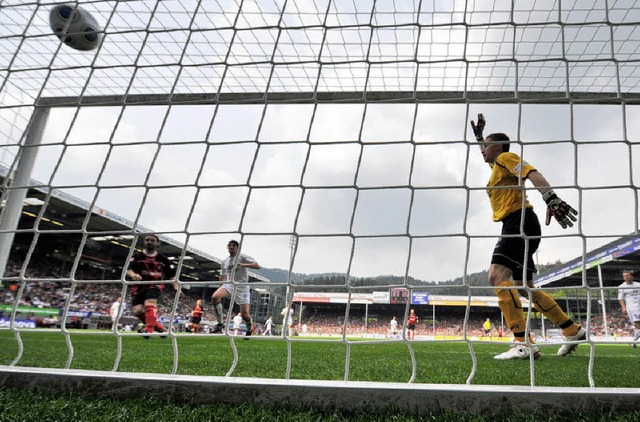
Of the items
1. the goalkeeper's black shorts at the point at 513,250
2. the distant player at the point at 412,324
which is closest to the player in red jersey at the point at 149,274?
the goalkeeper's black shorts at the point at 513,250

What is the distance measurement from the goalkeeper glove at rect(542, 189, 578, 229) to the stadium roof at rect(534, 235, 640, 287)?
8338mm

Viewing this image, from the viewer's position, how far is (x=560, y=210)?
2.28 meters

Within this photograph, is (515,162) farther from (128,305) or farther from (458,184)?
(128,305)

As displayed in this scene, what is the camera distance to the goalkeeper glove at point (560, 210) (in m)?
2.28

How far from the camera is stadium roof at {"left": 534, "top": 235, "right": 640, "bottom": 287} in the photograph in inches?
460

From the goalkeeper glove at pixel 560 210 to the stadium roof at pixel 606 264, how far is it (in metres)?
8.34

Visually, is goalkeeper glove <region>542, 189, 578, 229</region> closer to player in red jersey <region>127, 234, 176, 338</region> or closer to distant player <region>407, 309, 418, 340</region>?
player in red jersey <region>127, 234, 176, 338</region>

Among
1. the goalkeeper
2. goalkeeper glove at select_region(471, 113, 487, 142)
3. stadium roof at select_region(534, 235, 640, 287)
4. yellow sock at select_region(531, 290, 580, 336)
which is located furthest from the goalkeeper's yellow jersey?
stadium roof at select_region(534, 235, 640, 287)

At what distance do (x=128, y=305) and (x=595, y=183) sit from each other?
2151 centimetres

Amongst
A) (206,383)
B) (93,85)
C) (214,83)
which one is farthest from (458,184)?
(93,85)

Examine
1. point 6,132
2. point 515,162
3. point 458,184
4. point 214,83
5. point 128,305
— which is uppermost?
point 214,83

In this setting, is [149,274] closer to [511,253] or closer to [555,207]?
[511,253]

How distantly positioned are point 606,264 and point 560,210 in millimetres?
17509

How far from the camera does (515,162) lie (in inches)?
111
